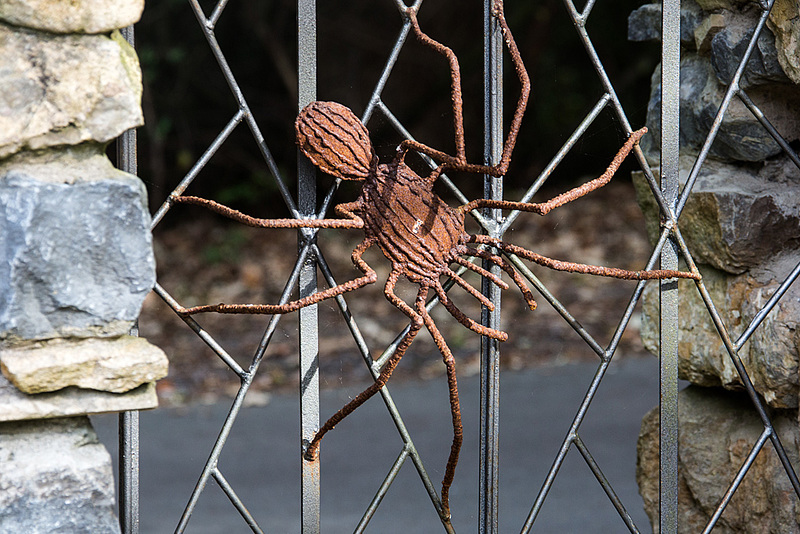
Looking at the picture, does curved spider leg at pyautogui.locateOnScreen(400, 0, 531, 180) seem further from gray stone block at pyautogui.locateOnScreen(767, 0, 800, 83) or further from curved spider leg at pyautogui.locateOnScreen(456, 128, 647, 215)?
gray stone block at pyautogui.locateOnScreen(767, 0, 800, 83)

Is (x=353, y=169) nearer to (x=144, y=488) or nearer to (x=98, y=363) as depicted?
(x=98, y=363)

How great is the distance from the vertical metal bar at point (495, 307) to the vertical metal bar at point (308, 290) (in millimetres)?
240

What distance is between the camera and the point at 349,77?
4695 millimetres

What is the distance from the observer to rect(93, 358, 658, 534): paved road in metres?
2.79

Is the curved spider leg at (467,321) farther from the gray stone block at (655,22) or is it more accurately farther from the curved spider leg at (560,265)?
the gray stone block at (655,22)

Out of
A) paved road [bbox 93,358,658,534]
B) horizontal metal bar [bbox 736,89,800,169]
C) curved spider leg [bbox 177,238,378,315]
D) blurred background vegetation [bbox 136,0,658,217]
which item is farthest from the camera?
blurred background vegetation [bbox 136,0,658,217]

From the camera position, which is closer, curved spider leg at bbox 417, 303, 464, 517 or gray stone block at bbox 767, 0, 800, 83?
curved spider leg at bbox 417, 303, 464, 517

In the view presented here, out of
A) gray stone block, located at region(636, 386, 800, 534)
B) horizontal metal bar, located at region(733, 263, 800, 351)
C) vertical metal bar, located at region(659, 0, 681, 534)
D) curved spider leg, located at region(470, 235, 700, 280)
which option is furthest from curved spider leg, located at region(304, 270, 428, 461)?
gray stone block, located at region(636, 386, 800, 534)

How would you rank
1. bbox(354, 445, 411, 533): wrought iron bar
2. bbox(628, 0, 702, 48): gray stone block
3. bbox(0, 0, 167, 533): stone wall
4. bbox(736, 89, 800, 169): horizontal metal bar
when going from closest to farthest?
bbox(0, 0, 167, 533): stone wall < bbox(354, 445, 411, 533): wrought iron bar < bbox(736, 89, 800, 169): horizontal metal bar < bbox(628, 0, 702, 48): gray stone block

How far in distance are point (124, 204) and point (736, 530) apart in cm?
111

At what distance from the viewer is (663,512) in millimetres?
1354

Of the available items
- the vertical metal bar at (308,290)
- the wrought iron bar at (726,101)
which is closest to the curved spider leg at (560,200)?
the wrought iron bar at (726,101)

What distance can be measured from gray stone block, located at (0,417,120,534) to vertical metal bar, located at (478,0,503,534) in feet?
1.76

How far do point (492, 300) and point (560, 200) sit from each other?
0.18 metres
